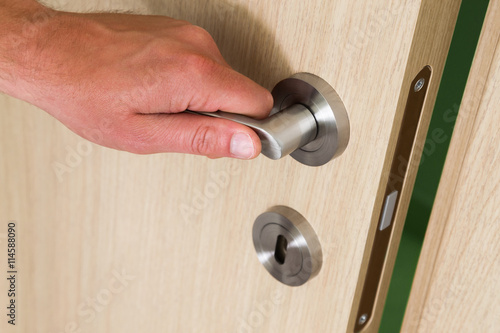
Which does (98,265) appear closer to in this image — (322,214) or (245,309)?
(245,309)

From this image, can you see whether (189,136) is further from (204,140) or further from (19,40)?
(19,40)

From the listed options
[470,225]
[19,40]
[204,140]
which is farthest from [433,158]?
[19,40]

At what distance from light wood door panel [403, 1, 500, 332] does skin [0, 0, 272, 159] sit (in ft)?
0.54

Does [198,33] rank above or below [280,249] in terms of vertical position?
above

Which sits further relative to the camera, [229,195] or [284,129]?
[229,195]

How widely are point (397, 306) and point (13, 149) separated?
1.84 ft

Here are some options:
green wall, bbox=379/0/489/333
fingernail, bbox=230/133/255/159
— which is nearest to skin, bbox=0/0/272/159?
fingernail, bbox=230/133/255/159

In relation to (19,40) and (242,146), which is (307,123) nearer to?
(242,146)

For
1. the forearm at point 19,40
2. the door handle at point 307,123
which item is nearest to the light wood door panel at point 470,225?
the door handle at point 307,123

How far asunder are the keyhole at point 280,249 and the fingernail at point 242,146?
99mm

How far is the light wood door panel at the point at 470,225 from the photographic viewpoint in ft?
1.33

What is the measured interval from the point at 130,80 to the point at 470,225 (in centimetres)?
31

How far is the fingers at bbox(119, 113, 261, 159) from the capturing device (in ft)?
1.26

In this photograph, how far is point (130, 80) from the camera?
420mm
